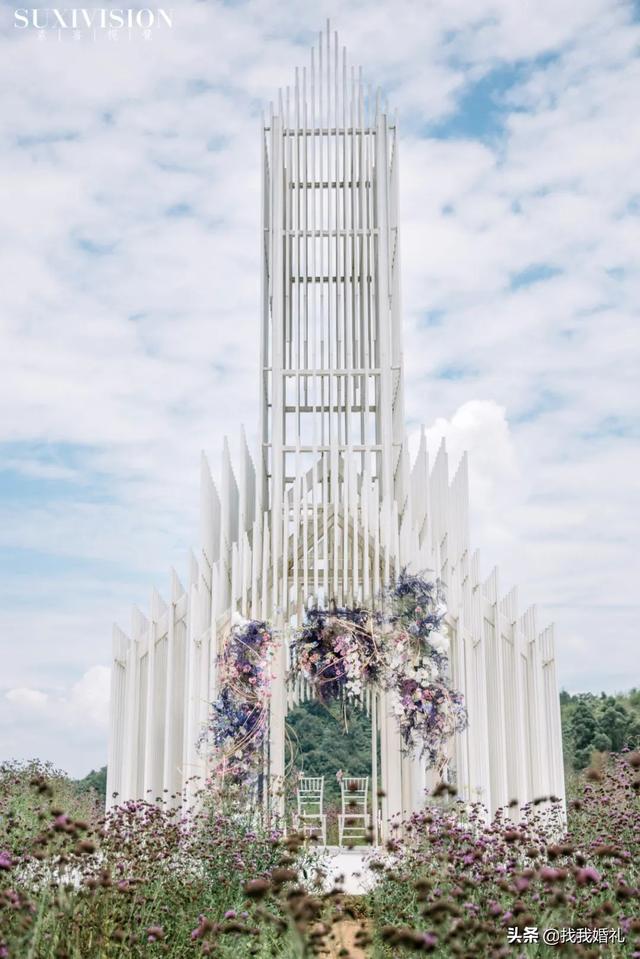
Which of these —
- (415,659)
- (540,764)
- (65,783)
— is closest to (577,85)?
(415,659)

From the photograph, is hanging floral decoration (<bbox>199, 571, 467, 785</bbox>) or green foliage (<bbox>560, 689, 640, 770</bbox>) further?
green foliage (<bbox>560, 689, 640, 770</bbox>)

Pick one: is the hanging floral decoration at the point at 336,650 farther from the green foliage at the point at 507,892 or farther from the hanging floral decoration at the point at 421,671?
the green foliage at the point at 507,892

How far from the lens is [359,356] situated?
42.0ft

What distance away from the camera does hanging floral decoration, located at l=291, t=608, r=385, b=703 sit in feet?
34.1

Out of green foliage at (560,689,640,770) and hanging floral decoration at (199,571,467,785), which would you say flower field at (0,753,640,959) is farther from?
green foliage at (560,689,640,770)

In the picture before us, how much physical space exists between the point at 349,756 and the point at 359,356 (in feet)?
23.0

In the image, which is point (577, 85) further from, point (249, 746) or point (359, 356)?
point (249, 746)

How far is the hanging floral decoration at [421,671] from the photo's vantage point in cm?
1002

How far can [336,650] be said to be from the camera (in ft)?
34.3

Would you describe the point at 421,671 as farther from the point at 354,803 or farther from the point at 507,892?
the point at 507,892

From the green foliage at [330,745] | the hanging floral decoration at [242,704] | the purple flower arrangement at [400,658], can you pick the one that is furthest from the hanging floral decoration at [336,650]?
the green foliage at [330,745]

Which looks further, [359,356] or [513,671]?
[359,356]

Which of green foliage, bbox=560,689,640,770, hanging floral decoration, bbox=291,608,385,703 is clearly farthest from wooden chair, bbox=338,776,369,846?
green foliage, bbox=560,689,640,770

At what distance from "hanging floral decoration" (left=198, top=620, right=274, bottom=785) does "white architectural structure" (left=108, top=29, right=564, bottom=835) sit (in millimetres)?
247
